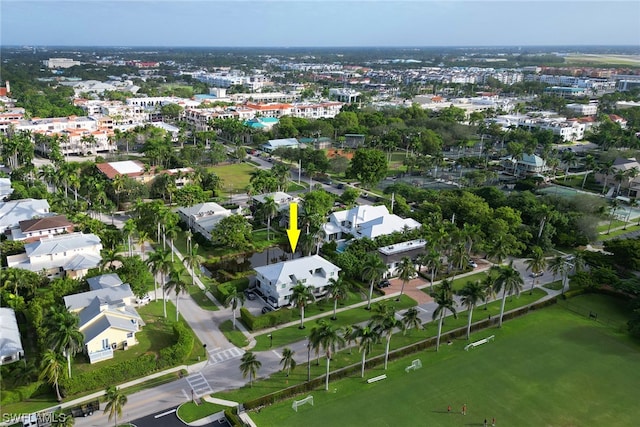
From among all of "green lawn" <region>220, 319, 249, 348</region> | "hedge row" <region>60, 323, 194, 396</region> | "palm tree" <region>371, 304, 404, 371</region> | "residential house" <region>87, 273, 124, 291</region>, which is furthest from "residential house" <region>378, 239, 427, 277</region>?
"residential house" <region>87, 273, 124, 291</region>

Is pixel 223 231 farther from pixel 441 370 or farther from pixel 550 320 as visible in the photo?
pixel 550 320

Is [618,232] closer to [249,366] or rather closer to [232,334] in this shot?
[232,334]

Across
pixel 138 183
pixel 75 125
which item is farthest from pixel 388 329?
pixel 75 125

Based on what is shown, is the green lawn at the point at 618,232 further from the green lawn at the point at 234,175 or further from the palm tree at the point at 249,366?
the green lawn at the point at 234,175

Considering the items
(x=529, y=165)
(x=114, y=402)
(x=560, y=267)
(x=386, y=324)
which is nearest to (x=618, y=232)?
(x=560, y=267)

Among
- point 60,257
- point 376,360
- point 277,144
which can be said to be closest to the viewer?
point 376,360

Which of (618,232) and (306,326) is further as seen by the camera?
(618,232)
